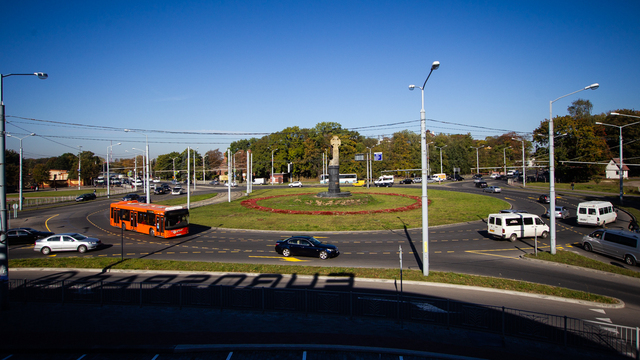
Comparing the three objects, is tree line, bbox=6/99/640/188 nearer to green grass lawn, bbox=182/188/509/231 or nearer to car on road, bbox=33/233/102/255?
green grass lawn, bbox=182/188/509/231

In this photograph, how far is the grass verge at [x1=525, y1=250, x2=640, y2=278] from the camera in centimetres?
1647


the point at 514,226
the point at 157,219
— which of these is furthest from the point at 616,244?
the point at 157,219

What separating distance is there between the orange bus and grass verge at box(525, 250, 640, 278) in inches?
1028

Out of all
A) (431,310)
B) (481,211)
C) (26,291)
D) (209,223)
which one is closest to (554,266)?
(431,310)

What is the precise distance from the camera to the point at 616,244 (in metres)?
19.2

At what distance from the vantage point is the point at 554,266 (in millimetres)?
18109

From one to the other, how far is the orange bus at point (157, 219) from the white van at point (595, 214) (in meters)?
35.6

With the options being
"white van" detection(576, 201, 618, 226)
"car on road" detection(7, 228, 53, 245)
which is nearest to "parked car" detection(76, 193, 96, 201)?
"car on road" detection(7, 228, 53, 245)

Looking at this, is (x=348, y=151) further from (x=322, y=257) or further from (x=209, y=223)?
(x=322, y=257)

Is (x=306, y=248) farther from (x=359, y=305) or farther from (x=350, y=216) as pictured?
(x=350, y=216)

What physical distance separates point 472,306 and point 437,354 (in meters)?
2.57

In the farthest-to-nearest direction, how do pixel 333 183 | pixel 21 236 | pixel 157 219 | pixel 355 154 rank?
pixel 355 154 < pixel 333 183 < pixel 157 219 < pixel 21 236

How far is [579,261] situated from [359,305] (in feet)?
47.1

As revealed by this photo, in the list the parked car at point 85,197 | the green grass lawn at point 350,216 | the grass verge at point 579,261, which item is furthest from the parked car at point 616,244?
the parked car at point 85,197
